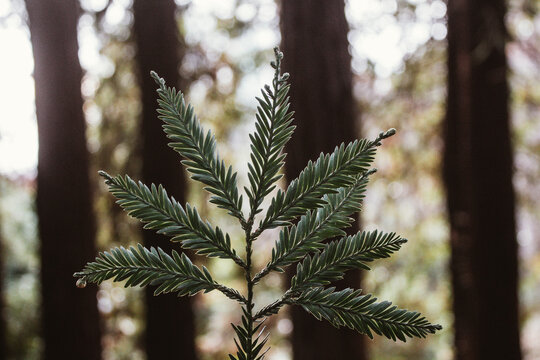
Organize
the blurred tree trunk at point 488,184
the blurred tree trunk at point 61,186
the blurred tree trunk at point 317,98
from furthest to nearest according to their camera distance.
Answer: the blurred tree trunk at point 488,184
the blurred tree trunk at point 61,186
the blurred tree trunk at point 317,98

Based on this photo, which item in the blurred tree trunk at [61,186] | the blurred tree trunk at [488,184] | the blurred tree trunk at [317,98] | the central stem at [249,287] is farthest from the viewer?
the blurred tree trunk at [488,184]

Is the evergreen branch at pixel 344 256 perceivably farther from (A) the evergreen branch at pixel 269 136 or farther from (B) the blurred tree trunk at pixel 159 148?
(B) the blurred tree trunk at pixel 159 148

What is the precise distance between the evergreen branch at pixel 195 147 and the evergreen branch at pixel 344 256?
6.0 inches

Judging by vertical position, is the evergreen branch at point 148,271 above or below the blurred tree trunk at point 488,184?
below

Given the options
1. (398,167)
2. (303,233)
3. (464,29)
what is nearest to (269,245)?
(398,167)

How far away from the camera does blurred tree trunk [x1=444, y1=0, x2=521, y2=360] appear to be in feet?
14.4

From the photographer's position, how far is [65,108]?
11.5 ft

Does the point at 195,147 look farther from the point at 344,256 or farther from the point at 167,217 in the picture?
the point at 344,256

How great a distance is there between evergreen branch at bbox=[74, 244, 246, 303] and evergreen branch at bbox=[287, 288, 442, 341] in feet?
0.42

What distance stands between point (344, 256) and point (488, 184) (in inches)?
159

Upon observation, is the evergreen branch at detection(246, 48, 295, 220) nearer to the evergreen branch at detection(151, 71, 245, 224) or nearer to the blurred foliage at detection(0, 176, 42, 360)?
the evergreen branch at detection(151, 71, 245, 224)

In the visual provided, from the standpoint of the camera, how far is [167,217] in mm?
816

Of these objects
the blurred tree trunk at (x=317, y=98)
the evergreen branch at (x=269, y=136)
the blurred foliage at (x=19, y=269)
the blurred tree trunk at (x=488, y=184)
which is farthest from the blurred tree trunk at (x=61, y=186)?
the blurred tree trunk at (x=488, y=184)

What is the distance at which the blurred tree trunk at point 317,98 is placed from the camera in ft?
10.1
